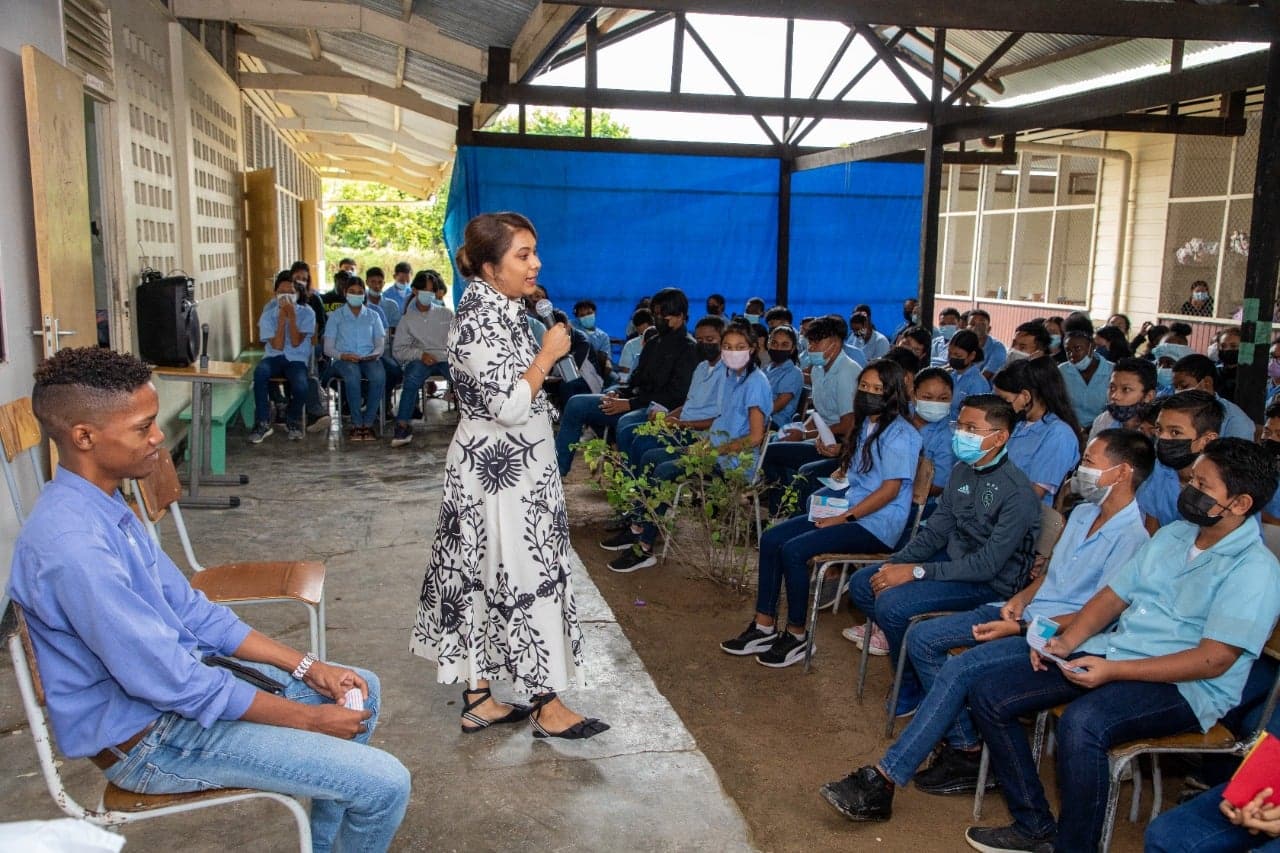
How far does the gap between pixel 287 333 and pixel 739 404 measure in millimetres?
4748

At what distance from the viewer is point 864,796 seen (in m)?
2.93

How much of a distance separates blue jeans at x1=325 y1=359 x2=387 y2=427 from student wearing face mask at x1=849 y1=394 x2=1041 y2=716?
19.7 feet

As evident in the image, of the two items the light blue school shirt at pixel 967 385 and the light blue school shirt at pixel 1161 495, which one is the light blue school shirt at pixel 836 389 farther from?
the light blue school shirt at pixel 1161 495

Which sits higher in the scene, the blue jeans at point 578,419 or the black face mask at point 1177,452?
the black face mask at point 1177,452

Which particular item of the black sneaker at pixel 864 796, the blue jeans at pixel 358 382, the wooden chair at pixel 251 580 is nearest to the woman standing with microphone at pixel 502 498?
the wooden chair at pixel 251 580

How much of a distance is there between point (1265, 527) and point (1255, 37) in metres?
3.37

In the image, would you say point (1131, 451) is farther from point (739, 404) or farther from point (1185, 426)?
point (739, 404)

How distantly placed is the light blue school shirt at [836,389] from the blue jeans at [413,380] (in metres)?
3.80

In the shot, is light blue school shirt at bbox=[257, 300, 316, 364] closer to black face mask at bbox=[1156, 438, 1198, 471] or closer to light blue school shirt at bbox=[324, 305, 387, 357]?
light blue school shirt at bbox=[324, 305, 387, 357]

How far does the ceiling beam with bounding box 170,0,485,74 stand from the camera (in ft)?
25.2

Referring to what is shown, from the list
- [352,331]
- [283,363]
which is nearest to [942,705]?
[352,331]

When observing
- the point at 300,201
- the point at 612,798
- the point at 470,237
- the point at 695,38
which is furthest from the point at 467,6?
the point at 300,201

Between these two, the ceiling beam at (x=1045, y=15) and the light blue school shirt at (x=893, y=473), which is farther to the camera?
the ceiling beam at (x=1045, y=15)

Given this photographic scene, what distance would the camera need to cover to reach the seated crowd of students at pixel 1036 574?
102 inches
